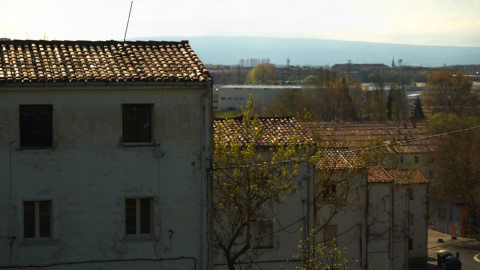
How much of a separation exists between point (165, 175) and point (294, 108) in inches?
3522

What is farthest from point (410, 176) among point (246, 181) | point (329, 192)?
point (246, 181)

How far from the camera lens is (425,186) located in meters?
46.9

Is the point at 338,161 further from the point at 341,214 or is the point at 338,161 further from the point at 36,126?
the point at 36,126

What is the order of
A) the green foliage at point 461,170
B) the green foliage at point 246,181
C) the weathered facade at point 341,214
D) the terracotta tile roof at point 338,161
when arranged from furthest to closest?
the green foliage at point 461,170
the terracotta tile roof at point 338,161
the weathered facade at point 341,214
the green foliage at point 246,181

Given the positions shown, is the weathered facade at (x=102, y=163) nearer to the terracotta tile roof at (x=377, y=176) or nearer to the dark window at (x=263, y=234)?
the dark window at (x=263, y=234)

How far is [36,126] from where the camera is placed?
1529cm

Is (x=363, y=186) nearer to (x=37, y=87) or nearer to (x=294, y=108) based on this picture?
(x=37, y=87)

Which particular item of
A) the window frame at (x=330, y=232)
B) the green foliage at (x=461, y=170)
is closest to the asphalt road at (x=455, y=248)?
the green foliage at (x=461, y=170)

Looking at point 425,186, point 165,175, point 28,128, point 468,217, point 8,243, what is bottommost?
point 468,217

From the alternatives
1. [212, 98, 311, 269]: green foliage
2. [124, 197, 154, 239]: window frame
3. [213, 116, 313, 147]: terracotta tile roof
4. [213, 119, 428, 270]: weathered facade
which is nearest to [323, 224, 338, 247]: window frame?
[213, 119, 428, 270]: weathered facade

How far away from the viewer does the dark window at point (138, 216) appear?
15.8 metres

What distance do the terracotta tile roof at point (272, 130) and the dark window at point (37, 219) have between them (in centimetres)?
657

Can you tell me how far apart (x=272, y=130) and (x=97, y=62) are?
24.2 ft

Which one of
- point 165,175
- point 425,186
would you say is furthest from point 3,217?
point 425,186
